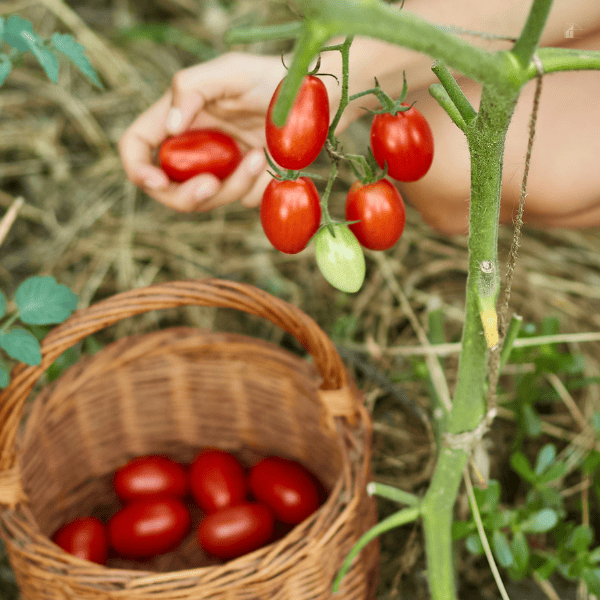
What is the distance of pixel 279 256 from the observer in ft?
4.97

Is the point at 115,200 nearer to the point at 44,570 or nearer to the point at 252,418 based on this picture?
the point at 252,418

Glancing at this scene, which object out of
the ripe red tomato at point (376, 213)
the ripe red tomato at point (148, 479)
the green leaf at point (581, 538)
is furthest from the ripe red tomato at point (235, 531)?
the ripe red tomato at point (376, 213)

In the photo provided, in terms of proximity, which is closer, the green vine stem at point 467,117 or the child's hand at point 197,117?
the green vine stem at point 467,117

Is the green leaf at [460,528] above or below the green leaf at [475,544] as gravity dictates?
above

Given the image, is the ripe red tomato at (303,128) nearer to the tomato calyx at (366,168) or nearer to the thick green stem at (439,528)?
the tomato calyx at (366,168)

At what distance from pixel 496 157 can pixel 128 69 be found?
1.47 m

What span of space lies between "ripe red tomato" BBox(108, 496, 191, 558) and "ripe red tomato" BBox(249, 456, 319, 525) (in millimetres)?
140

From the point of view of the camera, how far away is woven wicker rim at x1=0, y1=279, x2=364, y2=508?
0.82m

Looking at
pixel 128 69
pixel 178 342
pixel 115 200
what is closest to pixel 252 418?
pixel 178 342

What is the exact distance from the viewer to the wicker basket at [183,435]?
75 centimetres

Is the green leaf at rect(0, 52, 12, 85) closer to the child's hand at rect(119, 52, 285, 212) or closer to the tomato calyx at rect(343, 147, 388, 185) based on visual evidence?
the child's hand at rect(119, 52, 285, 212)

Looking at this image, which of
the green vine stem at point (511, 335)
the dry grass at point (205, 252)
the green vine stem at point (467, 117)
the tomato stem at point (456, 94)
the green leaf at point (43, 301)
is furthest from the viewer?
the dry grass at point (205, 252)

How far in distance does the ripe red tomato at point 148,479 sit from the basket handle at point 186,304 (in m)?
0.30

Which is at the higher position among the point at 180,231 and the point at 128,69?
the point at 128,69
